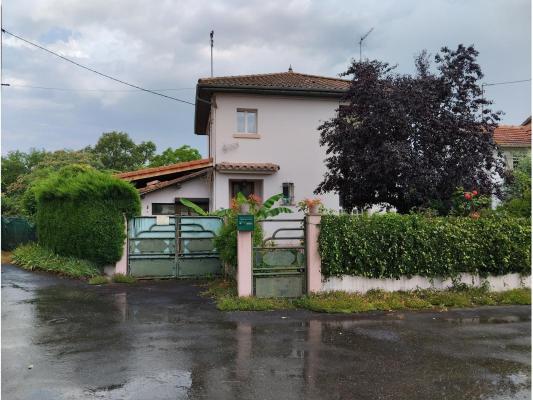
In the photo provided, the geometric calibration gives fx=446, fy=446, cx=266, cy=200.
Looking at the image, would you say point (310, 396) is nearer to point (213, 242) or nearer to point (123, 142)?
point (213, 242)

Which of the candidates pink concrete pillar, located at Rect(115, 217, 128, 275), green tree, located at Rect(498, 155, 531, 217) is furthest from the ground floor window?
green tree, located at Rect(498, 155, 531, 217)

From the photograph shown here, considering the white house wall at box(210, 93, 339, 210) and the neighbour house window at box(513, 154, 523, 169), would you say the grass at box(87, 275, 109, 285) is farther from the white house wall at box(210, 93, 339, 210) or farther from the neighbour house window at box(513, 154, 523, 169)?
the neighbour house window at box(513, 154, 523, 169)

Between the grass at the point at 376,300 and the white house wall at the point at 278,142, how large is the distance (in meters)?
7.79

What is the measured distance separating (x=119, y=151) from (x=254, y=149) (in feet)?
126

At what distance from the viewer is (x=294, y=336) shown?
7.52 meters

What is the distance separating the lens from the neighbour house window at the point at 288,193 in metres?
18.6

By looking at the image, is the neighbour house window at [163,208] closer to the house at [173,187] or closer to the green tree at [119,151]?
the house at [173,187]

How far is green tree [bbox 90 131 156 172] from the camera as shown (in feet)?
171

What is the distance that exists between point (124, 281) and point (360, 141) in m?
8.22

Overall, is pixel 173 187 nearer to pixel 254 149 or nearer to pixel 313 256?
pixel 254 149

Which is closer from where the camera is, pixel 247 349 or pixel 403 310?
pixel 247 349

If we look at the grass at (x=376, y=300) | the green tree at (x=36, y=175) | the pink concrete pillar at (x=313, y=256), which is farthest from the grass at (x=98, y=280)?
the green tree at (x=36, y=175)

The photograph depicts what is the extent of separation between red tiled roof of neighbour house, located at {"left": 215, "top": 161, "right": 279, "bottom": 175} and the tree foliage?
4164 millimetres

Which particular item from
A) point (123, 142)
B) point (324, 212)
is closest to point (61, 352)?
point (324, 212)
